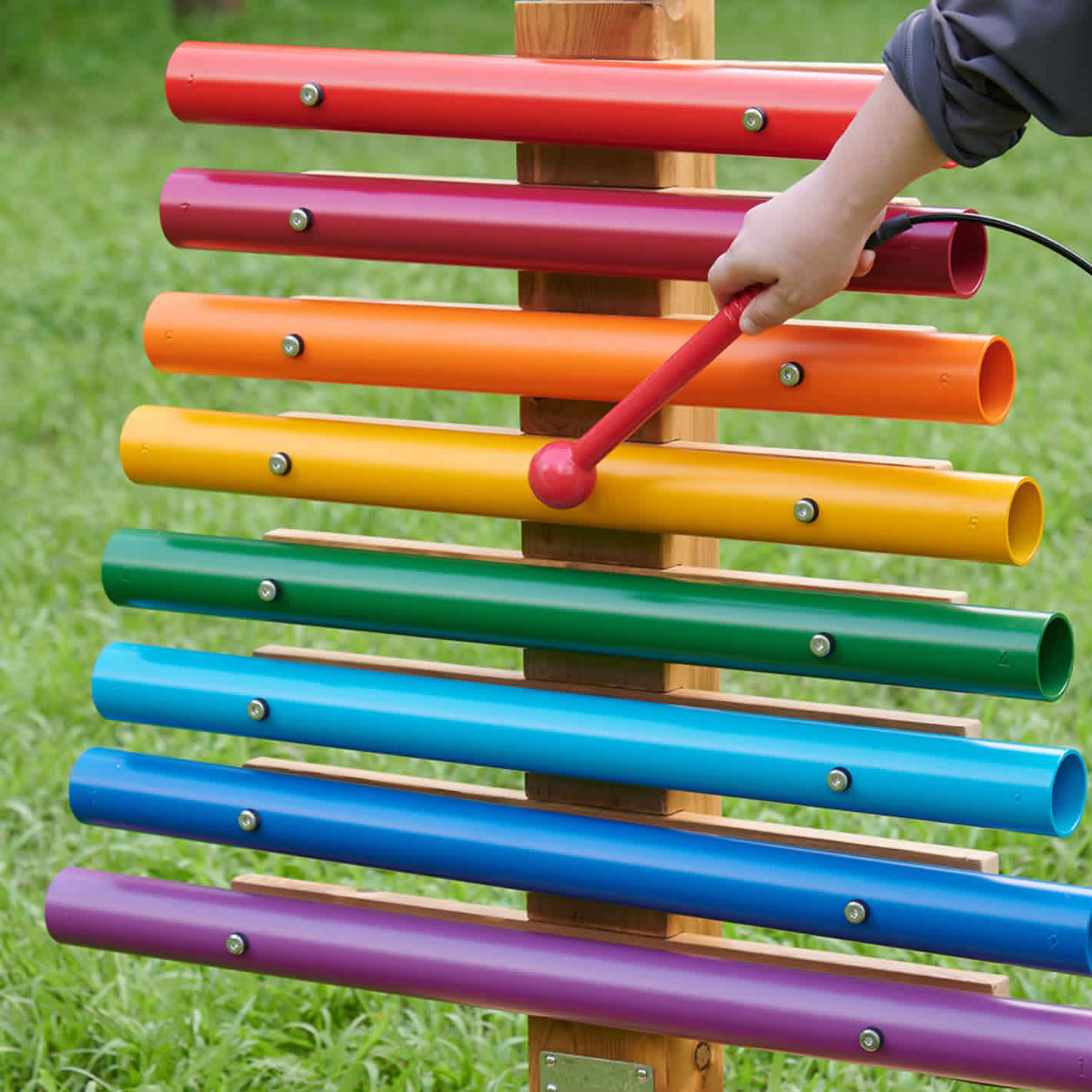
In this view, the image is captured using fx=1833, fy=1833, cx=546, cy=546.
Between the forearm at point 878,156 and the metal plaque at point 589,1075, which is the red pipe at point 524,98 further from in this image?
the metal plaque at point 589,1075

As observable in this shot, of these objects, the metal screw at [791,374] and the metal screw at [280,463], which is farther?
the metal screw at [280,463]

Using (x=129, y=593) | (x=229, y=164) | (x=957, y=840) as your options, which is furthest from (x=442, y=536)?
(x=229, y=164)

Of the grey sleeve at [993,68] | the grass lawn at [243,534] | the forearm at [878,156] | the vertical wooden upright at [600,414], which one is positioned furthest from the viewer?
the grass lawn at [243,534]

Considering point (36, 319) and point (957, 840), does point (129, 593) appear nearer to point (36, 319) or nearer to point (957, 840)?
point (957, 840)

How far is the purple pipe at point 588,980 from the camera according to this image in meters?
1.97

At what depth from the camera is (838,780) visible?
1989 mm

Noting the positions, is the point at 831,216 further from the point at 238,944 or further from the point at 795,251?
the point at 238,944

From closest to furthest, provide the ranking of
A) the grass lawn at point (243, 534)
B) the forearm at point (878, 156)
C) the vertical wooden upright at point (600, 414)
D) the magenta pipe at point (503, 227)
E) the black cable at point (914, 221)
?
the forearm at point (878, 156) → the black cable at point (914, 221) → the magenta pipe at point (503, 227) → the vertical wooden upright at point (600, 414) → the grass lawn at point (243, 534)

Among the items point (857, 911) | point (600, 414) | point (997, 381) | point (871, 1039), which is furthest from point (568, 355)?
point (871, 1039)

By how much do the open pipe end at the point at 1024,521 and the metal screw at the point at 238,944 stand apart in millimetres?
1061

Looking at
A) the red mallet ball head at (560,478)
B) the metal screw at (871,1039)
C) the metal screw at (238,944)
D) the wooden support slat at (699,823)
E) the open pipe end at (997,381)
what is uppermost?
the open pipe end at (997,381)

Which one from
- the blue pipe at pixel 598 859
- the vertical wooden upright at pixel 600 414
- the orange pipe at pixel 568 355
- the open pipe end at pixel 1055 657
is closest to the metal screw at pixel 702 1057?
the vertical wooden upright at pixel 600 414

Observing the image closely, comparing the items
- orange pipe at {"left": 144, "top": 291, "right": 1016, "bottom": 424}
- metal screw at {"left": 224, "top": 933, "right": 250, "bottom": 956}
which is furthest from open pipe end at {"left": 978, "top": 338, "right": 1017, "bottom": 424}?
metal screw at {"left": 224, "top": 933, "right": 250, "bottom": 956}

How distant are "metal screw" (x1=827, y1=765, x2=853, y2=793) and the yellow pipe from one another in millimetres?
247
